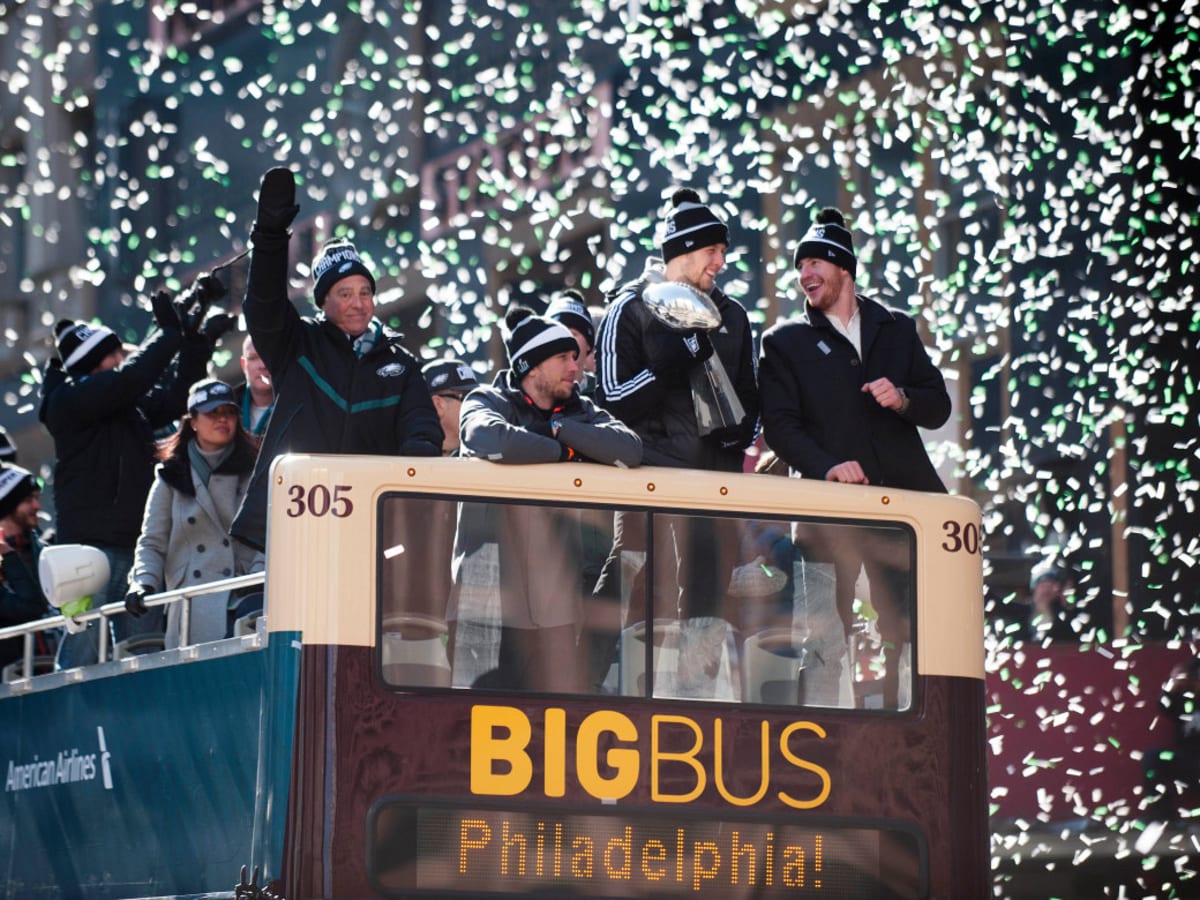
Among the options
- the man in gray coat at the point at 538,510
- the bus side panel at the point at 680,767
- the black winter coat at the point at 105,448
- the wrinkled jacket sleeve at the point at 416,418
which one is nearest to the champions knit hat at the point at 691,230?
the man in gray coat at the point at 538,510

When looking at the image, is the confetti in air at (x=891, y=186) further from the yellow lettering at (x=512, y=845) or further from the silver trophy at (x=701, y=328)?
the yellow lettering at (x=512, y=845)

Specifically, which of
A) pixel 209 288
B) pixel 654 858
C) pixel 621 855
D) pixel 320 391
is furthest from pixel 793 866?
pixel 209 288

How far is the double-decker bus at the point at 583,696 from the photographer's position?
8180mm

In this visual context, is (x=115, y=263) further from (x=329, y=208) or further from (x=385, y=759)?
(x=385, y=759)

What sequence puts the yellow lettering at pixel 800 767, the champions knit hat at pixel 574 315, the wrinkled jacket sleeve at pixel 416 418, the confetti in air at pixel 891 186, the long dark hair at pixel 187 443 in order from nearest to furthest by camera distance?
the yellow lettering at pixel 800 767 → the wrinkled jacket sleeve at pixel 416 418 → the long dark hair at pixel 187 443 → the champions knit hat at pixel 574 315 → the confetti in air at pixel 891 186

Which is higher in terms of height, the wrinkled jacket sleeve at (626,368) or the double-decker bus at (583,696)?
the wrinkled jacket sleeve at (626,368)

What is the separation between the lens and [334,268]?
9.77 m

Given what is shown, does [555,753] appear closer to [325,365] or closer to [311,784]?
[311,784]

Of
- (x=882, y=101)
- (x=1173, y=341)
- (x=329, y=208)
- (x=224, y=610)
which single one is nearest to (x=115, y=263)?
(x=329, y=208)

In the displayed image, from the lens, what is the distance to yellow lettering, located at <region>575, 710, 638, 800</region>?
8.31 meters

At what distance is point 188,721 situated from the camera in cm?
886

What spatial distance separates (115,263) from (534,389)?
81.0ft

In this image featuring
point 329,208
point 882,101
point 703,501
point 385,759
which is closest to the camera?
point 385,759

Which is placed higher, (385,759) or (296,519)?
(296,519)
